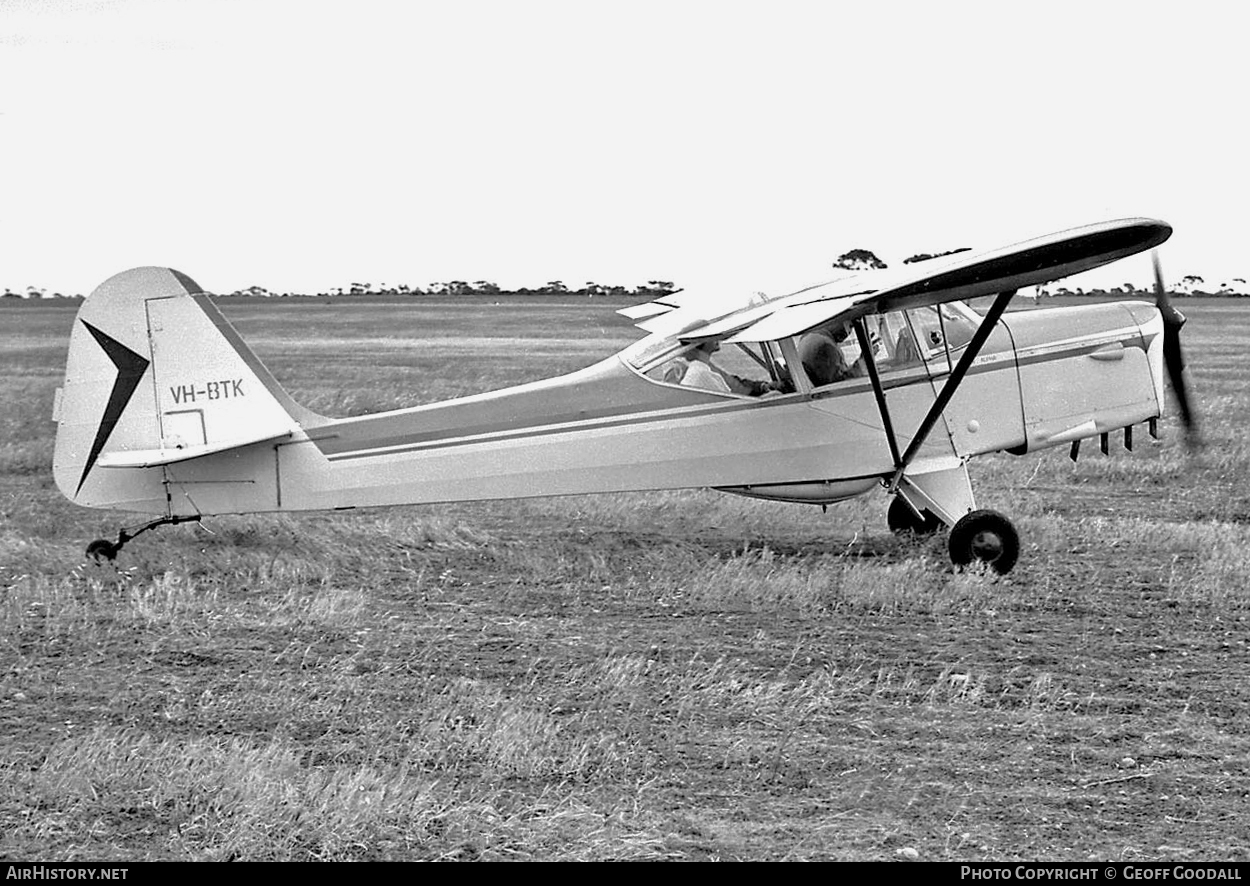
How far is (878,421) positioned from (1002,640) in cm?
250

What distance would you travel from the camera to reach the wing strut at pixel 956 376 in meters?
9.42

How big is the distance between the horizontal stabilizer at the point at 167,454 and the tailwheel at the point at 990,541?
15.6 ft

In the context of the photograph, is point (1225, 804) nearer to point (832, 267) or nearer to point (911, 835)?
point (911, 835)

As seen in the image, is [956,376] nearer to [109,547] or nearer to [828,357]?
[828,357]

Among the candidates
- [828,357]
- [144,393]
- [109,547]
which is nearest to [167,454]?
[144,393]

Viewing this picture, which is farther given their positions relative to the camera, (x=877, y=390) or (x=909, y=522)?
(x=909, y=522)

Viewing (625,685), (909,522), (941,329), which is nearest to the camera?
(625,685)

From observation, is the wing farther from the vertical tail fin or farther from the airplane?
the vertical tail fin

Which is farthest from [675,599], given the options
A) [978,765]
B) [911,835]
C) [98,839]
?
[98,839]

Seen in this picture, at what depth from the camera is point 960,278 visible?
8.84 metres

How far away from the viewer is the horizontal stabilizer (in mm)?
9172

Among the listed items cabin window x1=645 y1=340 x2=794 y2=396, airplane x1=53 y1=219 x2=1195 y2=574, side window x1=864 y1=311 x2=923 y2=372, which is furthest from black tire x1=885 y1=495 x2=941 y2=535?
cabin window x1=645 y1=340 x2=794 y2=396

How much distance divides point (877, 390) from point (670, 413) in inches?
56.9

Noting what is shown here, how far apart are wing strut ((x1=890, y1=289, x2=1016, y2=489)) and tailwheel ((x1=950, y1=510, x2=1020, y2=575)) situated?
0.63 m
